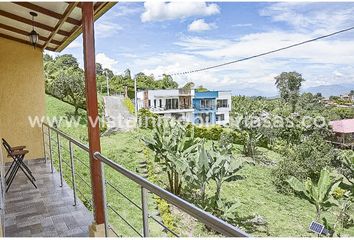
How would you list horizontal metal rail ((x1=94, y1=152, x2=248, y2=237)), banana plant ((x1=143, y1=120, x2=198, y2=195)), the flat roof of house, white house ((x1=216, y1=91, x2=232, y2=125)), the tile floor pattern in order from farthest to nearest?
white house ((x1=216, y1=91, x2=232, y2=125)) → the flat roof of house → banana plant ((x1=143, y1=120, x2=198, y2=195)) → the tile floor pattern → horizontal metal rail ((x1=94, y1=152, x2=248, y2=237))

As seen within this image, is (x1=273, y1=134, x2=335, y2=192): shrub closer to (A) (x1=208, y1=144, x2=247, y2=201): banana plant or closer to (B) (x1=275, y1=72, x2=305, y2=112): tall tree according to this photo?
(A) (x1=208, y1=144, x2=247, y2=201): banana plant

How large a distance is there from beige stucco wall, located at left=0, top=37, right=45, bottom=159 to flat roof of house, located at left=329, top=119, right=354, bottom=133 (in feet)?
51.0

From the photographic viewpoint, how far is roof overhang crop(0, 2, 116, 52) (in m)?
3.15

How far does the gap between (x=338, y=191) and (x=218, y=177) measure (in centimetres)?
720

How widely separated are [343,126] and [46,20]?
1794 centimetres

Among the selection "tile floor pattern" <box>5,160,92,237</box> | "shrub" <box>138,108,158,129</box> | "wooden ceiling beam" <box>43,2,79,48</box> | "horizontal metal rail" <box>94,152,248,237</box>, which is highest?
"wooden ceiling beam" <box>43,2,79,48</box>

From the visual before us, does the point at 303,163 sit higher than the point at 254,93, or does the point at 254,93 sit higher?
the point at 254,93

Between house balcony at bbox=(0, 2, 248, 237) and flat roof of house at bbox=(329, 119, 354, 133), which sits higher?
house balcony at bbox=(0, 2, 248, 237)

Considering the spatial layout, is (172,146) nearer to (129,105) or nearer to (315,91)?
(129,105)

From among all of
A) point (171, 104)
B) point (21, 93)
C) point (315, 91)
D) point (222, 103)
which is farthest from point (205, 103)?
Answer: point (21, 93)

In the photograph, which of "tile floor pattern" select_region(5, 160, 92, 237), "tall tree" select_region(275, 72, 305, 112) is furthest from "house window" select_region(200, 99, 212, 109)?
"tile floor pattern" select_region(5, 160, 92, 237)

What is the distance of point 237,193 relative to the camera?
12.4 m

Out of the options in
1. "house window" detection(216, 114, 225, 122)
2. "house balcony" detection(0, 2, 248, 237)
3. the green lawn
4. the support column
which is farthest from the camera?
"house window" detection(216, 114, 225, 122)

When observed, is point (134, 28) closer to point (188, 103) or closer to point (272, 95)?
point (188, 103)
